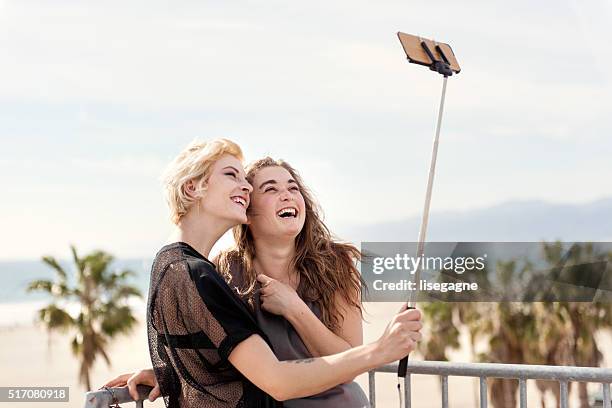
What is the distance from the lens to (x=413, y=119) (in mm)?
42562

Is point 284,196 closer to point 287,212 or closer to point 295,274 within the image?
point 287,212

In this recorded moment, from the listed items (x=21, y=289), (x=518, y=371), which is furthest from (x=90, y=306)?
(x=518, y=371)

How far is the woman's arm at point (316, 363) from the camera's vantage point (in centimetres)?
221

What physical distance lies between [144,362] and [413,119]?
49.9 ft

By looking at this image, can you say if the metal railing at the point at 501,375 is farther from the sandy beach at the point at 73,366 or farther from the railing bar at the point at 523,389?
the sandy beach at the point at 73,366

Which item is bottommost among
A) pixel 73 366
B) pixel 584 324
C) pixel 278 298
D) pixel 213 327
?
pixel 213 327

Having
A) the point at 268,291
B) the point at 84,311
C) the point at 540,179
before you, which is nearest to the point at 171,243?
the point at 268,291

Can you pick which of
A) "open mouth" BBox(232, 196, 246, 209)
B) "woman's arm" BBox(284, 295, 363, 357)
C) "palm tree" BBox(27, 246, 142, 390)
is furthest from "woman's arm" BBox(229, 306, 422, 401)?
"palm tree" BBox(27, 246, 142, 390)

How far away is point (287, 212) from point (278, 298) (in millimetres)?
245

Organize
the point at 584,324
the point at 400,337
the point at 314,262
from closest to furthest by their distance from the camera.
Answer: the point at 400,337 < the point at 314,262 < the point at 584,324

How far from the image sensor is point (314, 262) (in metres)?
2.75

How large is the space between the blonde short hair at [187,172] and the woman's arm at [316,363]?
38 centimetres

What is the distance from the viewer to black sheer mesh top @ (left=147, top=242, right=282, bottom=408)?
2270mm

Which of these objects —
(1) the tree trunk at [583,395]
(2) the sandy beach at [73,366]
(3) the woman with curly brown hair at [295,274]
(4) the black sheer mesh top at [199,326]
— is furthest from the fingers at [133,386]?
(2) the sandy beach at [73,366]
